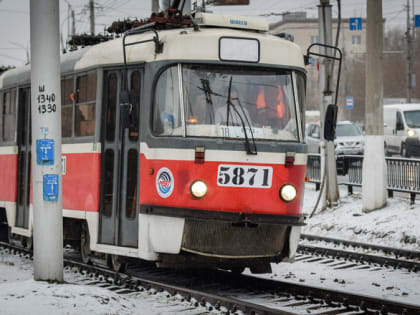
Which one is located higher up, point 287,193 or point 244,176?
point 244,176

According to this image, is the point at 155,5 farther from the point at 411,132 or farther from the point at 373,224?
the point at 411,132

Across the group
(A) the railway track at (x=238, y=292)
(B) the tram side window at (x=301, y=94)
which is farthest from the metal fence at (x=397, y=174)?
(B) the tram side window at (x=301, y=94)

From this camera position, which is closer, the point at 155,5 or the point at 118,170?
the point at 118,170

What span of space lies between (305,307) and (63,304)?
2.75m

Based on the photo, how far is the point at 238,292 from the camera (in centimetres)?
1037

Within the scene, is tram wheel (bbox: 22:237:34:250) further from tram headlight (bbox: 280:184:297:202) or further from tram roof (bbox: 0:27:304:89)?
tram headlight (bbox: 280:184:297:202)

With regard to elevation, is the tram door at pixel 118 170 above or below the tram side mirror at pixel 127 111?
below

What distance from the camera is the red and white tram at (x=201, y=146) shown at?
374 inches

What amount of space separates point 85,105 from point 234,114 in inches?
103

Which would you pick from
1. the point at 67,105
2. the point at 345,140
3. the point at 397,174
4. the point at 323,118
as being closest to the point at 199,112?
the point at 67,105

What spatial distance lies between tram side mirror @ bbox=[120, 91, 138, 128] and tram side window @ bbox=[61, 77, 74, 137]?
6.45ft

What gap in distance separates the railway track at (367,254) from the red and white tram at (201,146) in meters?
2.76

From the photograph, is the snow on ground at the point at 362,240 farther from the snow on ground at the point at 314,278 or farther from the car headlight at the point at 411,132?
the car headlight at the point at 411,132

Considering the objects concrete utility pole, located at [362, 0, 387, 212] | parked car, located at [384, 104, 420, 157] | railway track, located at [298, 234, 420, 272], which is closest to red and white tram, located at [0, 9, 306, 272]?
railway track, located at [298, 234, 420, 272]
